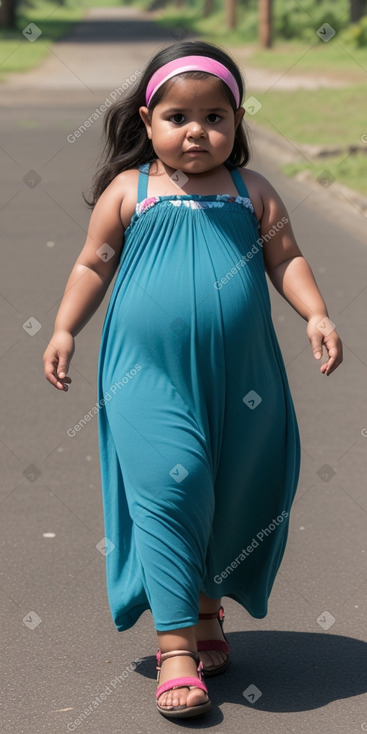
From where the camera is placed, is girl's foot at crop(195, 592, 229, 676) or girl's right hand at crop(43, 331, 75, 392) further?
girl's foot at crop(195, 592, 229, 676)

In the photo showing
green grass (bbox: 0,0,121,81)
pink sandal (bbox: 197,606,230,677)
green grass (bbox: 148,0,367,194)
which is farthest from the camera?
green grass (bbox: 0,0,121,81)

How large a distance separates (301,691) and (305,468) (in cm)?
210

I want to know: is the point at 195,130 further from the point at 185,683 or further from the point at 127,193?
the point at 185,683

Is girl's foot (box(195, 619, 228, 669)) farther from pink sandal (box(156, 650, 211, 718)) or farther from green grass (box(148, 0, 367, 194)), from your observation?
green grass (box(148, 0, 367, 194))

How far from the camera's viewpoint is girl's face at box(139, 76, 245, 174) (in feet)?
11.3

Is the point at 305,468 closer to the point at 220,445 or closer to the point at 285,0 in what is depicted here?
the point at 220,445

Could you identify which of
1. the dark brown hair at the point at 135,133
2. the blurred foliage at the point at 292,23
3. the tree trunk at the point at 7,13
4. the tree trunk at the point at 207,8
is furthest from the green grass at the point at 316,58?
the dark brown hair at the point at 135,133

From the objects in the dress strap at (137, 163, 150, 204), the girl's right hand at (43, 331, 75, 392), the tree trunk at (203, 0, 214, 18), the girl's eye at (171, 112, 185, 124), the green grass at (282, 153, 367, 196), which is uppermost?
the tree trunk at (203, 0, 214, 18)

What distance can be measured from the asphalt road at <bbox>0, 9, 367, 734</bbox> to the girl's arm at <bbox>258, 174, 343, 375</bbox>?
91 centimetres

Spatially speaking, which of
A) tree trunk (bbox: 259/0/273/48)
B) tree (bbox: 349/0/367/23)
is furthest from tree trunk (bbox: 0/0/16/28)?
tree trunk (bbox: 259/0/273/48)

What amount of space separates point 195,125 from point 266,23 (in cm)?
3680

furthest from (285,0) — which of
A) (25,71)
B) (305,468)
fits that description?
(305,468)

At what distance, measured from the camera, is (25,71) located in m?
31.0

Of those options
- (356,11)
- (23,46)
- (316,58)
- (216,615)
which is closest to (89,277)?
(216,615)
